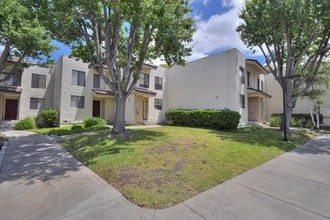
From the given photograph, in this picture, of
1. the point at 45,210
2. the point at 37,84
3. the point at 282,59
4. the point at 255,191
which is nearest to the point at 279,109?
the point at 282,59

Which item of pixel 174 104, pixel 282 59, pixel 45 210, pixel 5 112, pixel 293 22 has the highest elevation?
pixel 293 22

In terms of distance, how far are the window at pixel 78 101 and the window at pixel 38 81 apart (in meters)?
4.62

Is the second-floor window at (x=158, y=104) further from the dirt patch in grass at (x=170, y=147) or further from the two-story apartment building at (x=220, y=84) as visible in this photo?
the dirt patch in grass at (x=170, y=147)

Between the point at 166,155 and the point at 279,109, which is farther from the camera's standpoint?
the point at 279,109

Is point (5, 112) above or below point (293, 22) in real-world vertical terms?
below

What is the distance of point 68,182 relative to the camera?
4.38 meters

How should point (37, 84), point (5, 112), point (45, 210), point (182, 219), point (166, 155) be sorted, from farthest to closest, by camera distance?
point (37, 84)
point (5, 112)
point (166, 155)
point (45, 210)
point (182, 219)

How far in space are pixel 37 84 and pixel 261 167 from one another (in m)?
21.8

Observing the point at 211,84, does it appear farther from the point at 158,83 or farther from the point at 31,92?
the point at 31,92

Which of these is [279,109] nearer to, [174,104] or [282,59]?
[282,59]

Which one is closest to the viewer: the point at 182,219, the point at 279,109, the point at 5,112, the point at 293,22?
the point at 182,219

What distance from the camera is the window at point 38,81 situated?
18312mm

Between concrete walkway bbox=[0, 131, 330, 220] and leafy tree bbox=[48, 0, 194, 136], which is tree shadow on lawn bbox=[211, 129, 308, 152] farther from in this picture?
leafy tree bbox=[48, 0, 194, 136]

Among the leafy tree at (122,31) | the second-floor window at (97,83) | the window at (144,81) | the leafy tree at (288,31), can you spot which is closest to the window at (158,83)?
the window at (144,81)
